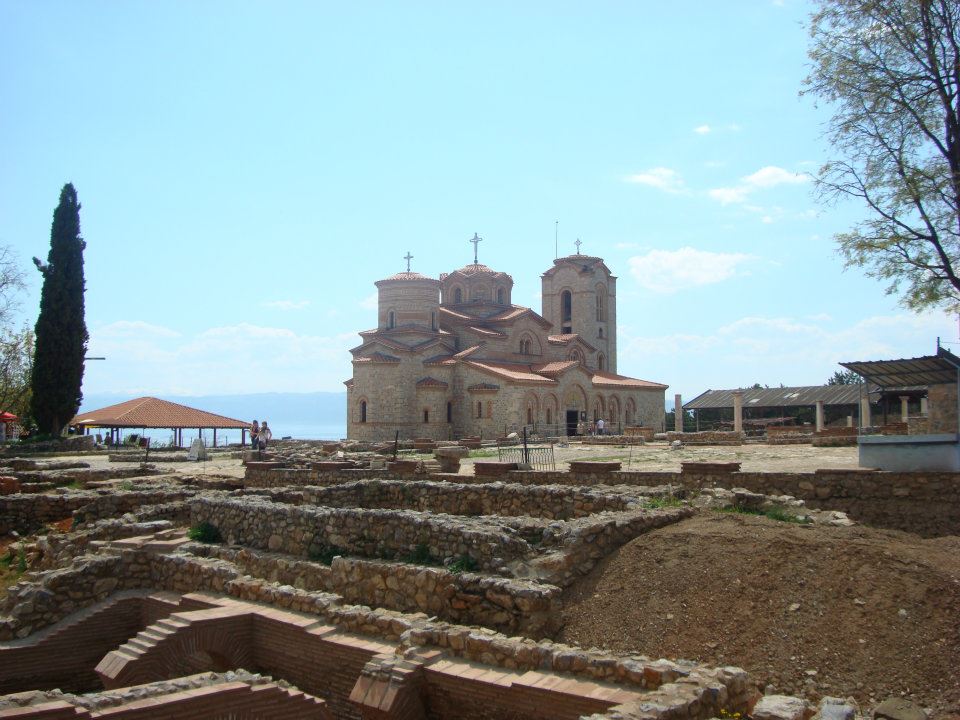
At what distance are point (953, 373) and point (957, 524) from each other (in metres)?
4.92

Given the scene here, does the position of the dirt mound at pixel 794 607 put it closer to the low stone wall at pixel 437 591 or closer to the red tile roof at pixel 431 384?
the low stone wall at pixel 437 591

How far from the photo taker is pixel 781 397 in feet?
167

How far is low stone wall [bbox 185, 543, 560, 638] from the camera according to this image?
8.23 m

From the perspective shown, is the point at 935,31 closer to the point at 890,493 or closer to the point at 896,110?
the point at 896,110

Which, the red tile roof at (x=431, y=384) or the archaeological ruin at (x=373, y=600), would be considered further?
the red tile roof at (x=431, y=384)

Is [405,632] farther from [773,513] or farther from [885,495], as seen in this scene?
[885,495]

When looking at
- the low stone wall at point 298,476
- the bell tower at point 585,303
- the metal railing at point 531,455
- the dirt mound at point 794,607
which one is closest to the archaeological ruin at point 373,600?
the dirt mound at point 794,607

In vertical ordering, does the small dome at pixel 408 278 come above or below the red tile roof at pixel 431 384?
above

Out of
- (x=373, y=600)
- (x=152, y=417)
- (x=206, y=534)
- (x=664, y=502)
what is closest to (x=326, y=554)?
(x=373, y=600)

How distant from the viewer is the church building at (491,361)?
45.8 metres

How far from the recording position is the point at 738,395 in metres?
35.3

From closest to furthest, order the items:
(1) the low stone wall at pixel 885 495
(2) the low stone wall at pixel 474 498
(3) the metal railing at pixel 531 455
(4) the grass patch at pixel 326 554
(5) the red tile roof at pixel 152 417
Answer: (4) the grass patch at pixel 326 554, (1) the low stone wall at pixel 885 495, (2) the low stone wall at pixel 474 498, (3) the metal railing at pixel 531 455, (5) the red tile roof at pixel 152 417

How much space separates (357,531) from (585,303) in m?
51.3

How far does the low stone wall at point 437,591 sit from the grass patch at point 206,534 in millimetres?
2649
